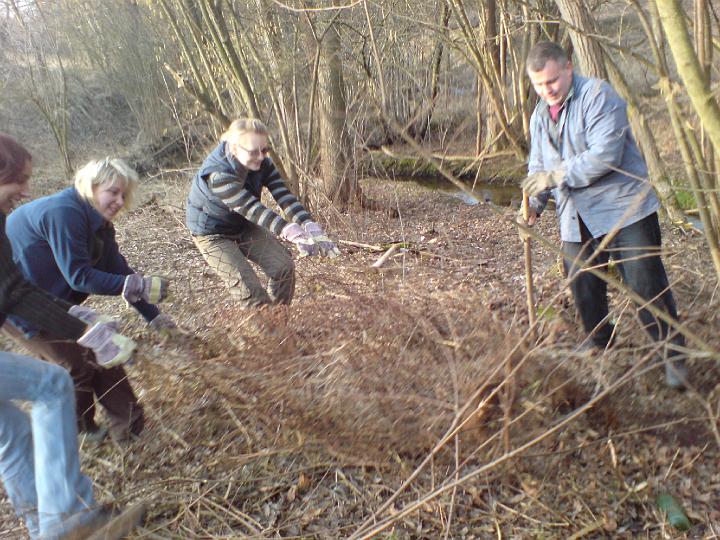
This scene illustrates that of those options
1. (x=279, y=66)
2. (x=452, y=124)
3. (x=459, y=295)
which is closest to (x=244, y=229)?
(x=459, y=295)

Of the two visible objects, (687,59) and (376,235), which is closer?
(687,59)

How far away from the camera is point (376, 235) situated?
21.7 ft

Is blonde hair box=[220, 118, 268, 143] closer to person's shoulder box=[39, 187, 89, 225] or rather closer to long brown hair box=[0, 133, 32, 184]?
person's shoulder box=[39, 187, 89, 225]

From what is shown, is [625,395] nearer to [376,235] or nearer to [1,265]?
[1,265]

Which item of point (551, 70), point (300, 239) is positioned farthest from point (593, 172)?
point (300, 239)

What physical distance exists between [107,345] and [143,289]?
0.53 metres

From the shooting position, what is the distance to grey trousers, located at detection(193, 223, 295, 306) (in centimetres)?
347

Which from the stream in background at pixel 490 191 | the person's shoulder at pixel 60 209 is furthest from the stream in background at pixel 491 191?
the person's shoulder at pixel 60 209

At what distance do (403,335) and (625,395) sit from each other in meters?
1.13

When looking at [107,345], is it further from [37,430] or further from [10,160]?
[10,160]

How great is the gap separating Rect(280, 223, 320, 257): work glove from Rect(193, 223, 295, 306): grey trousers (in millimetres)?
140

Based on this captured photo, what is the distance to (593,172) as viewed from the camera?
2684 mm

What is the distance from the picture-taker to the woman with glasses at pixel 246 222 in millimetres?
3361

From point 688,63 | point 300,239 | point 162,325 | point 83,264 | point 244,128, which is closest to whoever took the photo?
point 688,63
